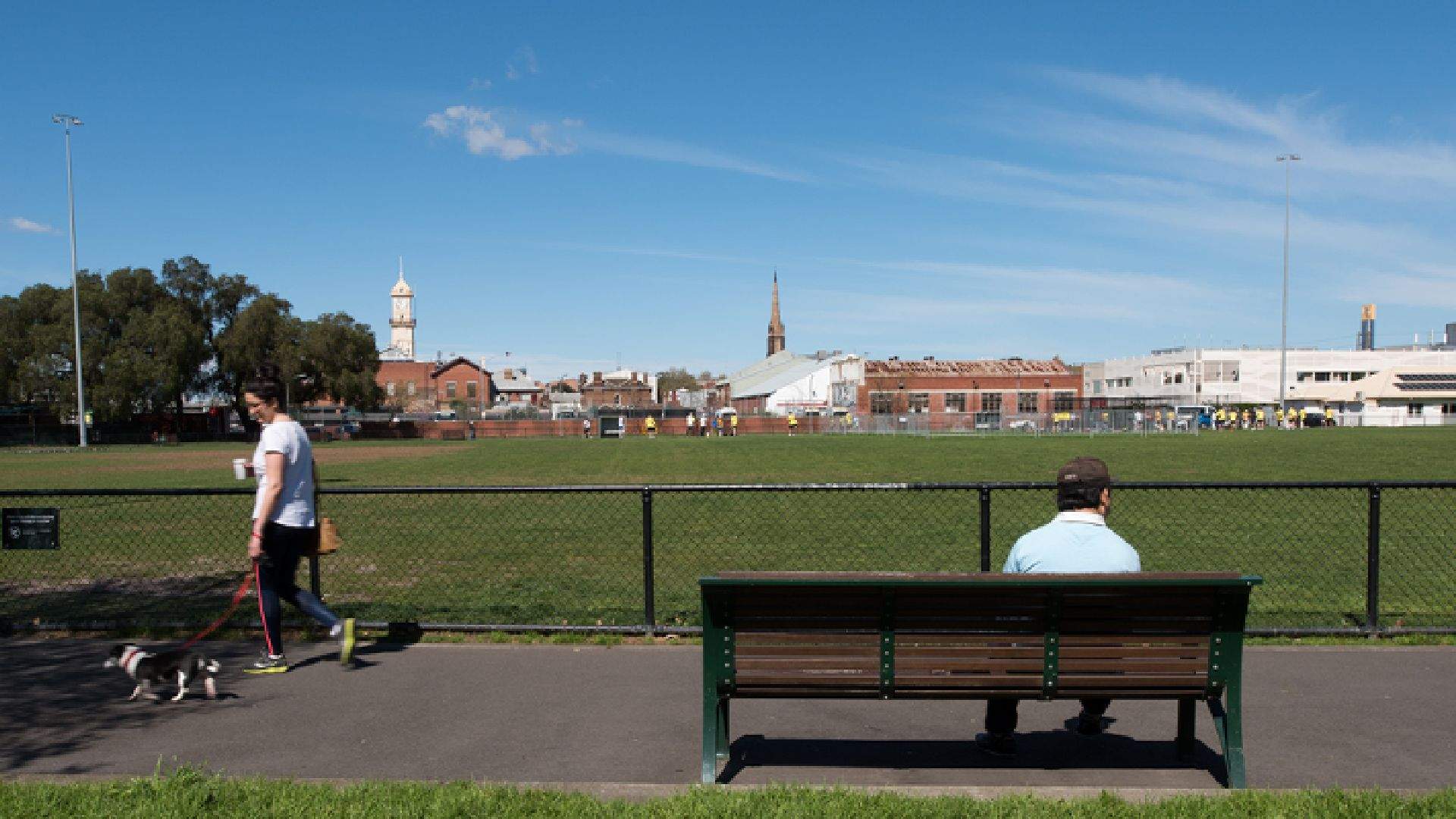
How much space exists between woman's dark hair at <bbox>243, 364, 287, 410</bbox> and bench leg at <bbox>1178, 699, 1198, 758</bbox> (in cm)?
527

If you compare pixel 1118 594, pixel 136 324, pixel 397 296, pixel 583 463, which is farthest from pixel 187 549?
pixel 397 296

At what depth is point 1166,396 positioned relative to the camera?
9806 cm

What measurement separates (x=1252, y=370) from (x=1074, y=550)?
106m

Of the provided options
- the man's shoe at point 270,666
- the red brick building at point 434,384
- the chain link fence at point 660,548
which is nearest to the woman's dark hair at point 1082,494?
the chain link fence at point 660,548

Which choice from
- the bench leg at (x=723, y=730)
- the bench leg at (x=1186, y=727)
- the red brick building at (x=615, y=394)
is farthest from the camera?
the red brick building at (x=615, y=394)

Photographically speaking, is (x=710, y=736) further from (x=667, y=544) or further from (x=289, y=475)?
(x=667, y=544)

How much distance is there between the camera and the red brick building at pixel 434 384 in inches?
4651

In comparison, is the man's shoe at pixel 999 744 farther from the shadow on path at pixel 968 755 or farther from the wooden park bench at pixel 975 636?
the wooden park bench at pixel 975 636

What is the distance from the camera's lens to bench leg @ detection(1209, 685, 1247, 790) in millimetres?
4367

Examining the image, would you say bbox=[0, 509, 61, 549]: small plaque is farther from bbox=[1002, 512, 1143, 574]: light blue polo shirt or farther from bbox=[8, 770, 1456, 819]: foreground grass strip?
bbox=[1002, 512, 1143, 574]: light blue polo shirt

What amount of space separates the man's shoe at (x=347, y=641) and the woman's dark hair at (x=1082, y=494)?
4.35m

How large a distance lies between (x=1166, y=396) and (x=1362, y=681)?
100.0 m

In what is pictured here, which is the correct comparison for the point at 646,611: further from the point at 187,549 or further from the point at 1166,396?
the point at 1166,396

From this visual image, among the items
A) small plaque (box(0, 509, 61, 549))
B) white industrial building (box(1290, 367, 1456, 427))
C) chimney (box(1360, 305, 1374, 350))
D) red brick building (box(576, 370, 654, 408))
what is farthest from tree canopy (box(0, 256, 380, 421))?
chimney (box(1360, 305, 1374, 350))
